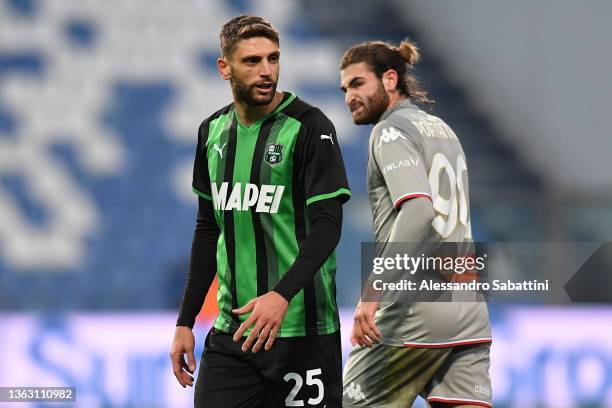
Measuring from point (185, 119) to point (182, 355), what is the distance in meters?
5.82

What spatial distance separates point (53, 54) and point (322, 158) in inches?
259

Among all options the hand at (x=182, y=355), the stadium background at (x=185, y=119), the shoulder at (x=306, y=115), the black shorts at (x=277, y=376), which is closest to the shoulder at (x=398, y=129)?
the shoulder at (x=306, y=115)

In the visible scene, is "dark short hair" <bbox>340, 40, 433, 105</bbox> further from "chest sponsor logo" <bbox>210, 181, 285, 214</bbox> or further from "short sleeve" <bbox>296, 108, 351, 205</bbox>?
"chest sponsor logo" <bbox>210, 181, 285, 214</bbox>

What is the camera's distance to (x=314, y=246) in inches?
103

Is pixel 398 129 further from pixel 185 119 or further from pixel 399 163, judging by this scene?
pixel 185 119

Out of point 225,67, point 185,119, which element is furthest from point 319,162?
point 185,119

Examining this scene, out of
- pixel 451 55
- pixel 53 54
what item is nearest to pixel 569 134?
pixel 451 55

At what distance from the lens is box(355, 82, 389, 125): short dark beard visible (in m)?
3.48

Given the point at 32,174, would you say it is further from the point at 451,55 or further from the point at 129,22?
the point at 451,55

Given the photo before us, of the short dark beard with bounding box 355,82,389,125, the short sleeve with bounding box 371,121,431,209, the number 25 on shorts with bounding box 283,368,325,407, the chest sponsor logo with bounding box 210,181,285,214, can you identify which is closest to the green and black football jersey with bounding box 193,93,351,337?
the chest sponsor logo with bounding box 210,181,285,214

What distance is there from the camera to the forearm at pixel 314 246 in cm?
256

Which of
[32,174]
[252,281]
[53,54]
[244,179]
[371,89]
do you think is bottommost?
[252,281]

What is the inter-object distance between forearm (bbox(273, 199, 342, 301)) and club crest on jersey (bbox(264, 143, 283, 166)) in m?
0.17

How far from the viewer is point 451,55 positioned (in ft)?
31.1
